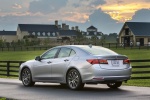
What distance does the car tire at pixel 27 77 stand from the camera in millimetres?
16745

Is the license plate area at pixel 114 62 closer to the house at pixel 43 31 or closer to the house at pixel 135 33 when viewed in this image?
the house at pixel 135 33

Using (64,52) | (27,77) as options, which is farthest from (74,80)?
(27,77)

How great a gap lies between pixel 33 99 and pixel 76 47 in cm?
351

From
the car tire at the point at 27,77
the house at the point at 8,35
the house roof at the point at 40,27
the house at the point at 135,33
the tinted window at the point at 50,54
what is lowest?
the car tire at the point at 27,77

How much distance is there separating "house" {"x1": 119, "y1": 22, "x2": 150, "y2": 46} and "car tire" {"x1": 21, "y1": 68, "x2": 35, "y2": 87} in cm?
8515

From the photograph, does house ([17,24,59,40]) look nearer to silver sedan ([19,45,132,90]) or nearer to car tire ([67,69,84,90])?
silver sedan ([19,45,132,90])

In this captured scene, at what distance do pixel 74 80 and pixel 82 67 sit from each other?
Answer: 0.62 meters

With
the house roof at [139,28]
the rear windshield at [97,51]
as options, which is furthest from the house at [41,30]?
the rear windshield at [97,51]

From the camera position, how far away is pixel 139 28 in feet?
343

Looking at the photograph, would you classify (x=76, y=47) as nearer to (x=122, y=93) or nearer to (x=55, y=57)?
(x=55, y=57)

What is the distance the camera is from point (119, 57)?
1413 cm

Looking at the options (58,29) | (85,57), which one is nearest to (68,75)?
(85,57)

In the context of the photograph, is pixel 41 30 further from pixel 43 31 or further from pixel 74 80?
pixel 74 80

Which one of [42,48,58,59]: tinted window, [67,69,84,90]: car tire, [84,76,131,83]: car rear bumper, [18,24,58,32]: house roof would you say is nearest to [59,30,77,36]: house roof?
[18,24,58,32]: house roof
